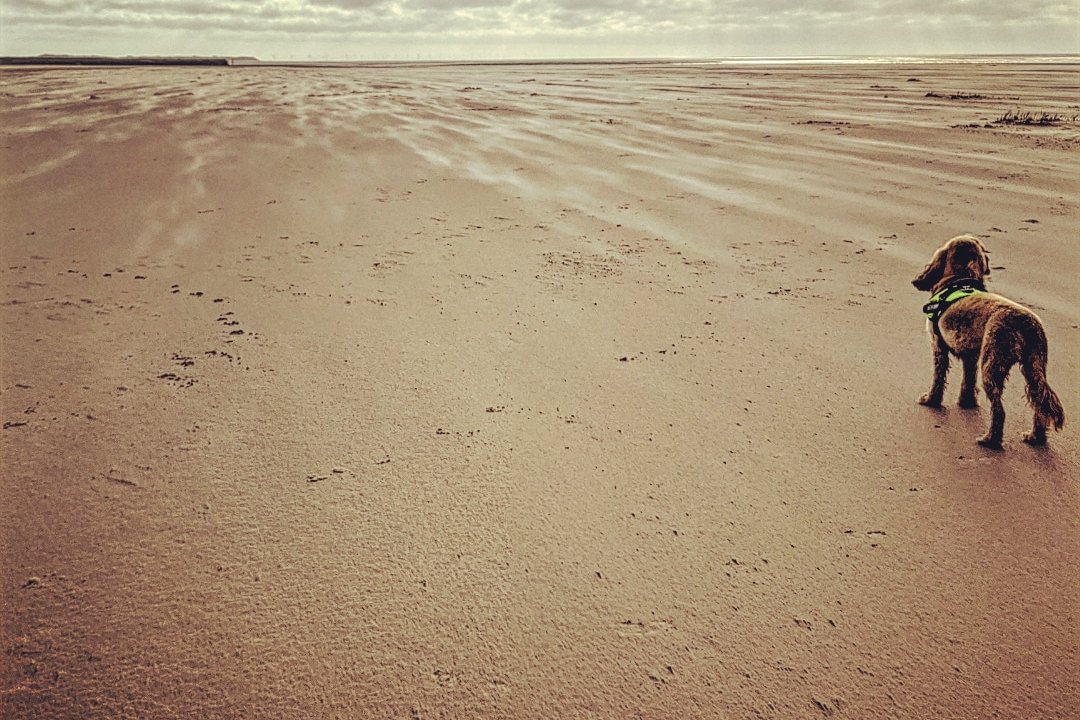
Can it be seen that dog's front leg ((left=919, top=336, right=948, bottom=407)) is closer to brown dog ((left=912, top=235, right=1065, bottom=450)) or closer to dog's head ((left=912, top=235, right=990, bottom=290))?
brown dog ((left=912, top=235, right=1065, bottom=450))

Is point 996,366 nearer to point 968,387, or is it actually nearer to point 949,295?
point 968,387

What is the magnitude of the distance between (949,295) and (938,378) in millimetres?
394

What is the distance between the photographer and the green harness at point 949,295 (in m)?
2.69

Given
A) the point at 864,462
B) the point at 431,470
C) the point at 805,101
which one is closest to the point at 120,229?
the point at 431,470

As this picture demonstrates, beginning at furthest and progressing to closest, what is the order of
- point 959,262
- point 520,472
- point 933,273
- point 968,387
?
1. point 933,273
2. point 959,262
3. point 968,387
4. point 520,472

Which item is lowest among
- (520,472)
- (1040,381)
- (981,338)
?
(520,472)

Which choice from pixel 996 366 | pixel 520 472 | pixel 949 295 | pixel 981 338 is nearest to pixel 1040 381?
pixel 996 366

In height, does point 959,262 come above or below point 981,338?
above

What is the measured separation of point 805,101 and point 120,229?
15946 mm

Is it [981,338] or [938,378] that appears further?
[938,378]

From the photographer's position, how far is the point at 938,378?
2.71 meters

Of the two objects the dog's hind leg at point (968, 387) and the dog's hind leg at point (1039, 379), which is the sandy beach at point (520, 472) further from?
the dog's hind leg at point (1039, 379)

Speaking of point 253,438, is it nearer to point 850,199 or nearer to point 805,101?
point 850,199

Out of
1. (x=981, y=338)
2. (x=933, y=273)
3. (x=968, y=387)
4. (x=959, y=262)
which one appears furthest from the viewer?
(x=933, y=273)
